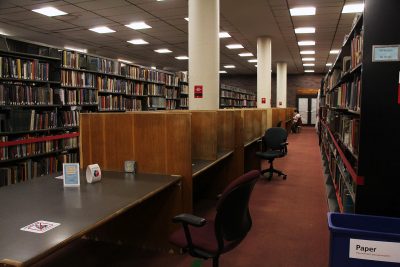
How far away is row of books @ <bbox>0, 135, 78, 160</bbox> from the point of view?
4711 mm

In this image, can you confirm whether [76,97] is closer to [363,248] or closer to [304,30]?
[363,248]

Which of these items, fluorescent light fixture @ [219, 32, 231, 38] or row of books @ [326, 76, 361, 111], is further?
fluorescent light fixture @ [219, 32, 231, 38]

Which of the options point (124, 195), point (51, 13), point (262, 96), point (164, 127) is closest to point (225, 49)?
point (262, 96)

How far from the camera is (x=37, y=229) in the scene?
1.57m

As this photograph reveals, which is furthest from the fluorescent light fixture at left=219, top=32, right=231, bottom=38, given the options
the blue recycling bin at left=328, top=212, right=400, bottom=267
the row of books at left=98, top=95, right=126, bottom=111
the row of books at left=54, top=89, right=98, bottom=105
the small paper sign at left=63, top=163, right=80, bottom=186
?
the blue recycling bin at left=328, top=212, right=400, bottom=267

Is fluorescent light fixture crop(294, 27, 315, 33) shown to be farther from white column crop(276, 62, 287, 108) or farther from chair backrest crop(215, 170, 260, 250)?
chair backrest crop(215, 170, 260, 250)

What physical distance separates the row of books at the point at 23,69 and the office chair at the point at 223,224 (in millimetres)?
3783

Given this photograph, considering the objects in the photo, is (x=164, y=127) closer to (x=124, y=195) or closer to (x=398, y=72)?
(x=124, y=195)

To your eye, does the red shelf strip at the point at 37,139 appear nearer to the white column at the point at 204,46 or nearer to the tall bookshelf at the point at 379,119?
the white column at the point at 204,46

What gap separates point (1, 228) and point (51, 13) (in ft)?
22.2

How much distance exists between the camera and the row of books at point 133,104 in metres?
7.50

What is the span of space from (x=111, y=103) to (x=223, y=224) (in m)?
5.49

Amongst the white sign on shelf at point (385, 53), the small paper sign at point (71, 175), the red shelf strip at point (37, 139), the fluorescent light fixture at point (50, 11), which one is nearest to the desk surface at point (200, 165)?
the small paper sign at point (71, 175)

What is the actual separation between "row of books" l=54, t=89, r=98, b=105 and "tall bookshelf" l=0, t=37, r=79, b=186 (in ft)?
0.27
